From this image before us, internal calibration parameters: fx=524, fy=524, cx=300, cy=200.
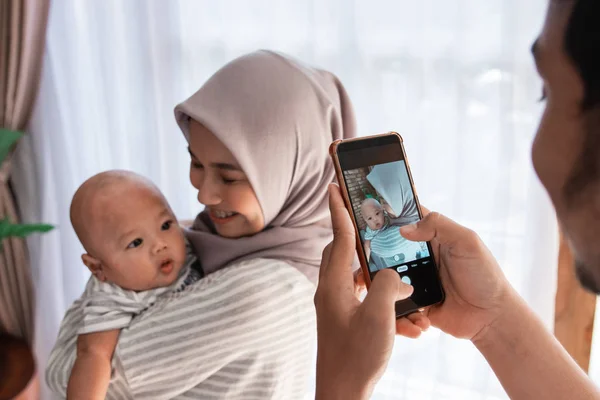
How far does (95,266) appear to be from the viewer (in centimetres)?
123

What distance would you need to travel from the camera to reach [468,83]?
1.44 metres

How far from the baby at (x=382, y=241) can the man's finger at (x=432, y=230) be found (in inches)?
1.5

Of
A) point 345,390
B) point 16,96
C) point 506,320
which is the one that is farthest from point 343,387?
point 16,96

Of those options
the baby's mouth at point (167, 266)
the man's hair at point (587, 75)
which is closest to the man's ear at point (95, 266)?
the baby's mouth at point (167, 266)

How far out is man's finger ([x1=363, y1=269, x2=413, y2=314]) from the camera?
0.74m

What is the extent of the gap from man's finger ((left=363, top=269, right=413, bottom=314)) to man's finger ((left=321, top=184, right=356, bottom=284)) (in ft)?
0.21

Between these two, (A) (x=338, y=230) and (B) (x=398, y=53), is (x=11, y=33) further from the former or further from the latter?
(A) (x=338, y=230)

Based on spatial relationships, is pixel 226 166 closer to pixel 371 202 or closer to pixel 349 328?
pixel 371 202

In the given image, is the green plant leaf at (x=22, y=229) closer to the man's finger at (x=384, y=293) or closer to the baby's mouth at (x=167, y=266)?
the baby's mouth at (x=167, y=266)

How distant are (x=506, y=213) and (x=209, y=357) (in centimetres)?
91

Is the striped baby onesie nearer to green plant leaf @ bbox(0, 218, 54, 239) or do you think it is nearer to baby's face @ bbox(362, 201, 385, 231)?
baby's face @ bbox(362, 201, 385, 231)

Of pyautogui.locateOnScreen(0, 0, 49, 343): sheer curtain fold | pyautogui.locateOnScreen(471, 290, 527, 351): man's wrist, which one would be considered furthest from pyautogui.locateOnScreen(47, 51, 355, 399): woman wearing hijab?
pyautogui.locateOnScreen(0, 0, 49, 343): sheer curtain fold

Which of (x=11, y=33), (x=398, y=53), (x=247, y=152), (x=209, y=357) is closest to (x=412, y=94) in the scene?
(x=398, y=53)

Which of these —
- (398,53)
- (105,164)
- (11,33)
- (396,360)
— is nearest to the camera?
(398,53)
